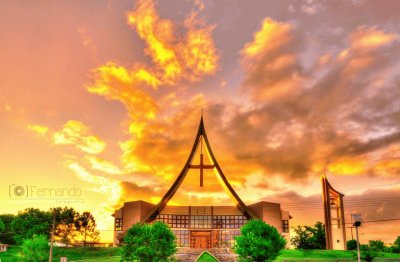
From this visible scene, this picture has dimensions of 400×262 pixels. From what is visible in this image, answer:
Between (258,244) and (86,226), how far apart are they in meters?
43.4

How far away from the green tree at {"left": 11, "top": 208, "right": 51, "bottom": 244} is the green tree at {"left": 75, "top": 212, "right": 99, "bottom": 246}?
278 inches

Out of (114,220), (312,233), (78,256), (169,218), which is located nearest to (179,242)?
(169,218)

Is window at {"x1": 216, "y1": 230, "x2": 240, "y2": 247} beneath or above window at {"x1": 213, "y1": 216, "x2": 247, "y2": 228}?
beneath

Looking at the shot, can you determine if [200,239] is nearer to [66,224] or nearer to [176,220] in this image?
[176,220]

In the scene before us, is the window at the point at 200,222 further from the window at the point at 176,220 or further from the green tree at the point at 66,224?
the green tree at the point at 66,224

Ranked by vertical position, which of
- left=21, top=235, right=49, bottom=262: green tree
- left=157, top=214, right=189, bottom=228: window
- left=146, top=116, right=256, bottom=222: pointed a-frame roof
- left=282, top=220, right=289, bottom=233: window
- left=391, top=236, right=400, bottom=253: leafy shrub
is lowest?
left=391, top=236, right=400, bottom=253: leafy shrub

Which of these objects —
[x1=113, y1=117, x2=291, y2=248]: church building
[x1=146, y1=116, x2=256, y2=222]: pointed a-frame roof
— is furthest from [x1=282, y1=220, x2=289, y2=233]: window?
[x1=146, y1=116, x2=256, y2=222]: pointed a-frame roof

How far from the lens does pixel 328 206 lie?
4688cm

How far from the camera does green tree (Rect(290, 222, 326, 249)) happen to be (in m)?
58.5

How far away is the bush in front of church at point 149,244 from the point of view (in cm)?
3344

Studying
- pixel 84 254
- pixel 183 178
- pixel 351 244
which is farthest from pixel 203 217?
pixel 351 244

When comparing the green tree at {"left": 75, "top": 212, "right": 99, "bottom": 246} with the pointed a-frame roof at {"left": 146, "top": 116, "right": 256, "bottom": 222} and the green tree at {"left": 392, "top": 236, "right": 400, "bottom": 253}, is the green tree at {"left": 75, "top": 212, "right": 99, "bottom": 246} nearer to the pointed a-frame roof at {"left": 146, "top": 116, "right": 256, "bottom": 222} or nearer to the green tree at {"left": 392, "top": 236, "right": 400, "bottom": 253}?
the pointed a-frame roof at {"left": 146, "top": 116, "right": 256, "bottom": 222}

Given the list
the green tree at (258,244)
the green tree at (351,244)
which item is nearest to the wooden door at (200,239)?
the green tree at (351,244)

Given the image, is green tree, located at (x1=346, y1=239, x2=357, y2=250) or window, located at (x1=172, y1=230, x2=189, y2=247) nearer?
window, located at (x1=172, y1=230, x2=189, y2=247)
